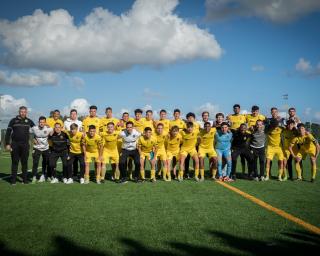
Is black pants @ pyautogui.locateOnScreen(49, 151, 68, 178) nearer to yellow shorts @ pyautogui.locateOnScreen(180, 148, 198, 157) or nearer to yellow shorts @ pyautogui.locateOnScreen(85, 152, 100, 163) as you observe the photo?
yellow shorts @ pyautogui.locateOnScreen(85, 152, 100, 163)

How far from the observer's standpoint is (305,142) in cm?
989

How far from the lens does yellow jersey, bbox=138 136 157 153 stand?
9719 millimetres

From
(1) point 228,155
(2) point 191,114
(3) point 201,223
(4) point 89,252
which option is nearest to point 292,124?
(1) point 228,155

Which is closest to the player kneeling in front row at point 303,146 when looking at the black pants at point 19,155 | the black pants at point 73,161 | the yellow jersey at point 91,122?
the yellow jersey at point 91,122

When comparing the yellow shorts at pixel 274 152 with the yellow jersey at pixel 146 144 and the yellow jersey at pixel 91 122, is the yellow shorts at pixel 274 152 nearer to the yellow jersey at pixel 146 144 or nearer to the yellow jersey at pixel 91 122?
the yellow jersey at pixel 146 144

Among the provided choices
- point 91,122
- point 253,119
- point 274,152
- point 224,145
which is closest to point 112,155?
point 91,122

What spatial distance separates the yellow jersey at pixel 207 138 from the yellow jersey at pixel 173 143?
2.27 feet

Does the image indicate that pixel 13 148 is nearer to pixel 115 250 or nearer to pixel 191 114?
pixel 191 114

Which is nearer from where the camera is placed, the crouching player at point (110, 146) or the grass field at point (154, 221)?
the grass field at point (154, 221)

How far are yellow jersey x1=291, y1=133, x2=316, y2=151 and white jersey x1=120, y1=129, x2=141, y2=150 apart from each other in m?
4.85

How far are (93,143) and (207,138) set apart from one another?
3.48 m

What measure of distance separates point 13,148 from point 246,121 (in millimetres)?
7209

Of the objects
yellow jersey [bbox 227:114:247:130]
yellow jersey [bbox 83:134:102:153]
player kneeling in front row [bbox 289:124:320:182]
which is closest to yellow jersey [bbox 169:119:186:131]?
yellow jersey [bbox 227:114:247:130]

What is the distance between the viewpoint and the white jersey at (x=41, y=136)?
941cm
